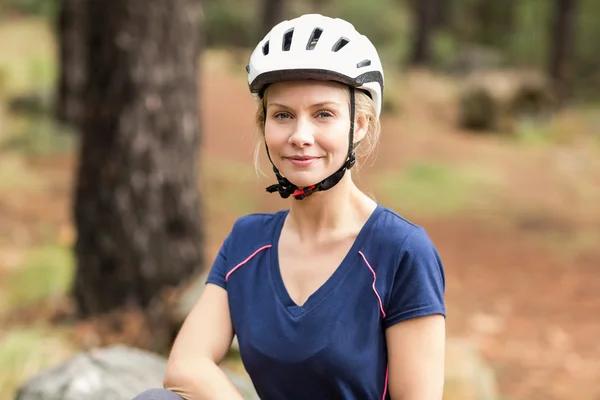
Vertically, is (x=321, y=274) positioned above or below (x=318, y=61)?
below

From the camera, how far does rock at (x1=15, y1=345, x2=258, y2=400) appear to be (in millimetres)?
3631

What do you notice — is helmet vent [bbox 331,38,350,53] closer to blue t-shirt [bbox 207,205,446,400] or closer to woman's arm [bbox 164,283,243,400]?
blue t-shirt [bbox 207,205,446,400]

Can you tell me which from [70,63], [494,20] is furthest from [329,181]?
[494,20]

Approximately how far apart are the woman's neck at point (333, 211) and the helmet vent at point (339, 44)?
391mm

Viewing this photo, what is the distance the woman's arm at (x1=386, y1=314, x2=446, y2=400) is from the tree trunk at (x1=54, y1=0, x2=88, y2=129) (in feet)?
37.7

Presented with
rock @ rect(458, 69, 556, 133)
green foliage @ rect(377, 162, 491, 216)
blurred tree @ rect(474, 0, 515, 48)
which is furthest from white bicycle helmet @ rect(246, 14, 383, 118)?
blurred tree @ rect(474, 0, 515, 48)

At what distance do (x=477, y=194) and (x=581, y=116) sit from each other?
723cm

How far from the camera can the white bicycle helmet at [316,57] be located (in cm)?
246

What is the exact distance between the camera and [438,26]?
1176 inches

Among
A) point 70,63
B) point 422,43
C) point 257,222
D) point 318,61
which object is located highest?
point 422,43

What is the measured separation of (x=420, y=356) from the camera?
2.39 m

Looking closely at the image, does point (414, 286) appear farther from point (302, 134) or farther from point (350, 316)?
point (302, 134)

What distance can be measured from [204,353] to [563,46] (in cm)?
1792

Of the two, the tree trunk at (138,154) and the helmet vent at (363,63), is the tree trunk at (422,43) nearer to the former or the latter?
the tree trunk at (138,154)
